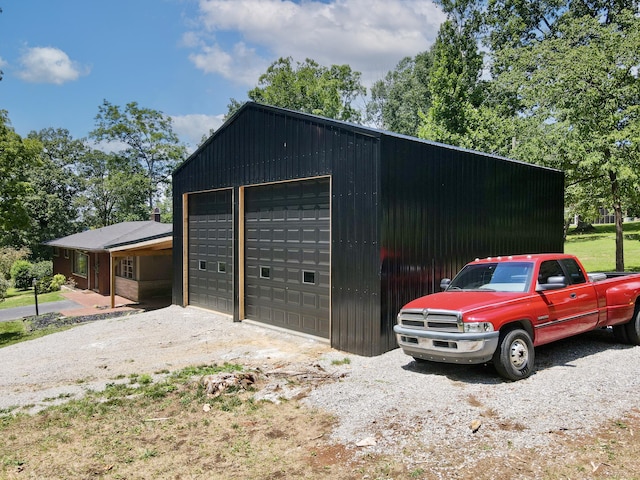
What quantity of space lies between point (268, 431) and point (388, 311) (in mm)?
3830

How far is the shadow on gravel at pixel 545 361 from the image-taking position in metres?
6.60

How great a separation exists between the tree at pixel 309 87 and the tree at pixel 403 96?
421cm

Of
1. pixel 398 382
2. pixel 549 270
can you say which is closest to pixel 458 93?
pixel 549 270

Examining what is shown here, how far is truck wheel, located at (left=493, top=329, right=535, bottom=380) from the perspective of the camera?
20.1 ft

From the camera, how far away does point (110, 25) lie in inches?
606

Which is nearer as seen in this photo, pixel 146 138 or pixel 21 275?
pixel 21 275

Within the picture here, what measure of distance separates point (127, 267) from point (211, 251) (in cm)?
1045

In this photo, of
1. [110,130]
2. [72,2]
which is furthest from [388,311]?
[110,130]

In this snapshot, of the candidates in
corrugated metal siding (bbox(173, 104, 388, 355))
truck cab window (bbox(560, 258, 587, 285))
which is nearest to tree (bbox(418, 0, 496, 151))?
corrugated metal siding (bbox(173, 104, 388, 355))

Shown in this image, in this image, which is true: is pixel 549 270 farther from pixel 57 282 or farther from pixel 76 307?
pixel 57 282

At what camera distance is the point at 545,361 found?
285 inches

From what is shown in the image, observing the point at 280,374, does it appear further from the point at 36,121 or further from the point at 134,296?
the point at 36,121

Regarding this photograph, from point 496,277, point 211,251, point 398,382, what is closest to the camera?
point 398,382

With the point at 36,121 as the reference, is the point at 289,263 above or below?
below
